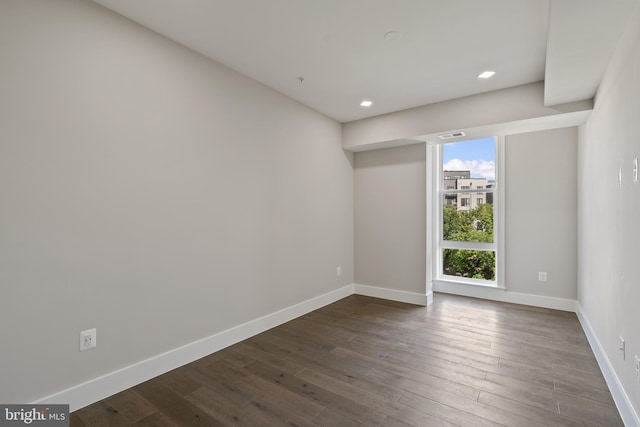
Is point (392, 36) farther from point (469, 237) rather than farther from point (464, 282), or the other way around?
point (464, 282)

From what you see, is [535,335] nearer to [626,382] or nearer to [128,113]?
[626,382]

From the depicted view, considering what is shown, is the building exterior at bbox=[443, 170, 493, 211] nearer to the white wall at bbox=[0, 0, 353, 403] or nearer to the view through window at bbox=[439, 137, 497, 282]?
the view through window at bbox=[439, 137, 497, 282]

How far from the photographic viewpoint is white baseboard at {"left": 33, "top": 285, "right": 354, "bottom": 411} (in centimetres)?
Answer: 192

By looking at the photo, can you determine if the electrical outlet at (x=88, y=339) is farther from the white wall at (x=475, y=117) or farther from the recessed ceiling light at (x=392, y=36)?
the white wall at (x=475, y=117)

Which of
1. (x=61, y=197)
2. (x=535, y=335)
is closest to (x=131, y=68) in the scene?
(x=61, y=197)

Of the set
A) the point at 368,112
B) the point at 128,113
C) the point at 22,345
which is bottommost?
the point at 22,345

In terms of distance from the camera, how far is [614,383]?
6.59ft

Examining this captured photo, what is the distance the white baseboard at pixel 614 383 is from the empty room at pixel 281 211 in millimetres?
27

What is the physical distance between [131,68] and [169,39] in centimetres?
45

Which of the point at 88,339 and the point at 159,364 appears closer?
the point at 88,339

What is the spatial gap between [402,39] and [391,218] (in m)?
2.51

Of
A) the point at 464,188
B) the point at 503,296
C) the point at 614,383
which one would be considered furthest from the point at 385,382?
the point at 464,188

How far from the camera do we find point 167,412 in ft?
6.20

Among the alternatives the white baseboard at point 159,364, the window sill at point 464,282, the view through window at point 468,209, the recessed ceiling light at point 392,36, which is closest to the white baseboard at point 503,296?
the window sill at point 464,282
